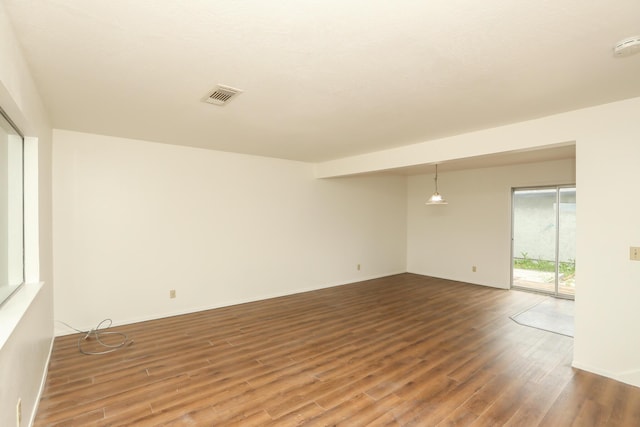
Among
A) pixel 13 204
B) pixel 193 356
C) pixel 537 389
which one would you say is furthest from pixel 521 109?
pixel 13 204

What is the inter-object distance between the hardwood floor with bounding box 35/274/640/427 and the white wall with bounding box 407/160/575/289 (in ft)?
7.12

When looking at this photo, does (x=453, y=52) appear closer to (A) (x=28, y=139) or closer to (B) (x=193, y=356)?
(A) (x=28, y=139)

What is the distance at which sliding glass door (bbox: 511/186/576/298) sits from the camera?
17.8 feet

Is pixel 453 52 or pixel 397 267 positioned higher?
pixel 453 52

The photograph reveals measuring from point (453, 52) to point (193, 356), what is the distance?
11.4ft

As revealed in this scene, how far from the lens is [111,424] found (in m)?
2.10

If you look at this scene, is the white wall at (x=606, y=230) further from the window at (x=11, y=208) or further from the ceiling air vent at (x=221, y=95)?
the window at (x=11, y=208)

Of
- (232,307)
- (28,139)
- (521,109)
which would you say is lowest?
(232,307)

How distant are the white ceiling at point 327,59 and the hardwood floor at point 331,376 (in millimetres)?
2449

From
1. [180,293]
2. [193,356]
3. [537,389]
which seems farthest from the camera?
[180,293]

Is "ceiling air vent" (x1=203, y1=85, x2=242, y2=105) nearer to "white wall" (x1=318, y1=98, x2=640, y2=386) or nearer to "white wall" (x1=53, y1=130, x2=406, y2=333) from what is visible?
"white wall" (x1=53, y1=130, x2=406, y2=333)

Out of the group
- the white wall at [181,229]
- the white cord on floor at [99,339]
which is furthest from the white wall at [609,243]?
the white cord on floor at [99,339]

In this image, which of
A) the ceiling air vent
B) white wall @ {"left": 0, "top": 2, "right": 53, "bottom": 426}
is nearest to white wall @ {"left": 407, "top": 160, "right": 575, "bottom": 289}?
the ceiling air vent

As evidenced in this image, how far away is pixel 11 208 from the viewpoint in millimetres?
2203
